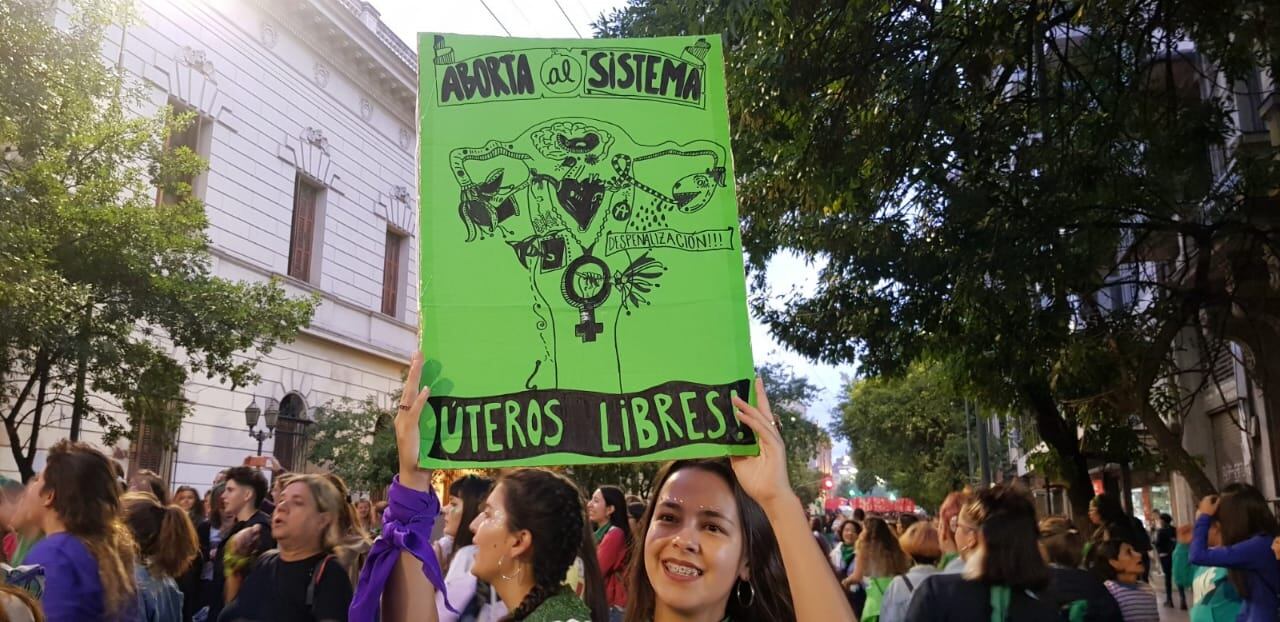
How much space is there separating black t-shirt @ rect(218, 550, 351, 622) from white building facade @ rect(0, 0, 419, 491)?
1451cm

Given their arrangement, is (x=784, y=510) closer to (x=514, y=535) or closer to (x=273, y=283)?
(x=514, y=535)

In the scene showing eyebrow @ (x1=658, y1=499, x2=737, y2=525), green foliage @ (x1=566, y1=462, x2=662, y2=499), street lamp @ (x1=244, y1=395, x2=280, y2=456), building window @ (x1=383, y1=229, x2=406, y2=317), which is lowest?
eyebrow @ (x1=658, y1=499, x2=737, y2=525)

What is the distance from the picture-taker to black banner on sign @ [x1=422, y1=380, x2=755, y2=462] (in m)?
2.62

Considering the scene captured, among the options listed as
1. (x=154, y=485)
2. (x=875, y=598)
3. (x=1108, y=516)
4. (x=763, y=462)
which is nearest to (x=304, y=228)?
(x=154, y=485)

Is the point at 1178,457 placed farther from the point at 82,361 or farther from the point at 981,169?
the point at 82,361

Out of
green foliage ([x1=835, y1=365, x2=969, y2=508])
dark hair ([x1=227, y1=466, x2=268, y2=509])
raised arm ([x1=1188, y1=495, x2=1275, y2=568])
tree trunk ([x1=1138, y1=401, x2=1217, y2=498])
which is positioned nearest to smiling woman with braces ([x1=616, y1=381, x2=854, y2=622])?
raised arm ([x1=1188, y1=495, x2=1275, y2=568])

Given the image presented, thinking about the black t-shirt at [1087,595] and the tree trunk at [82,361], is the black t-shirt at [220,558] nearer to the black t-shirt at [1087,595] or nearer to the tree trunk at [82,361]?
the black t-shirt at [1087,595]

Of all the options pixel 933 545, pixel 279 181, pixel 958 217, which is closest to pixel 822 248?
pixel 958 217

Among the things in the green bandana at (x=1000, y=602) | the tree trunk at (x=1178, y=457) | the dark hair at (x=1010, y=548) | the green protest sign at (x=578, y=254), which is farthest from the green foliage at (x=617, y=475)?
the green protest sign at (x=578, y=254)

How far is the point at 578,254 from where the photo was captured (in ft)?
9.27

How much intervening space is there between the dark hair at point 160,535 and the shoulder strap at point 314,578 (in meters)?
1.47

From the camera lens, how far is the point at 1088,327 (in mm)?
11859

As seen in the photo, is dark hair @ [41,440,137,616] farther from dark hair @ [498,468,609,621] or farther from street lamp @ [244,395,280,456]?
street lamp @ [244,395,280,456]

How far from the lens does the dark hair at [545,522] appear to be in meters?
3.29
